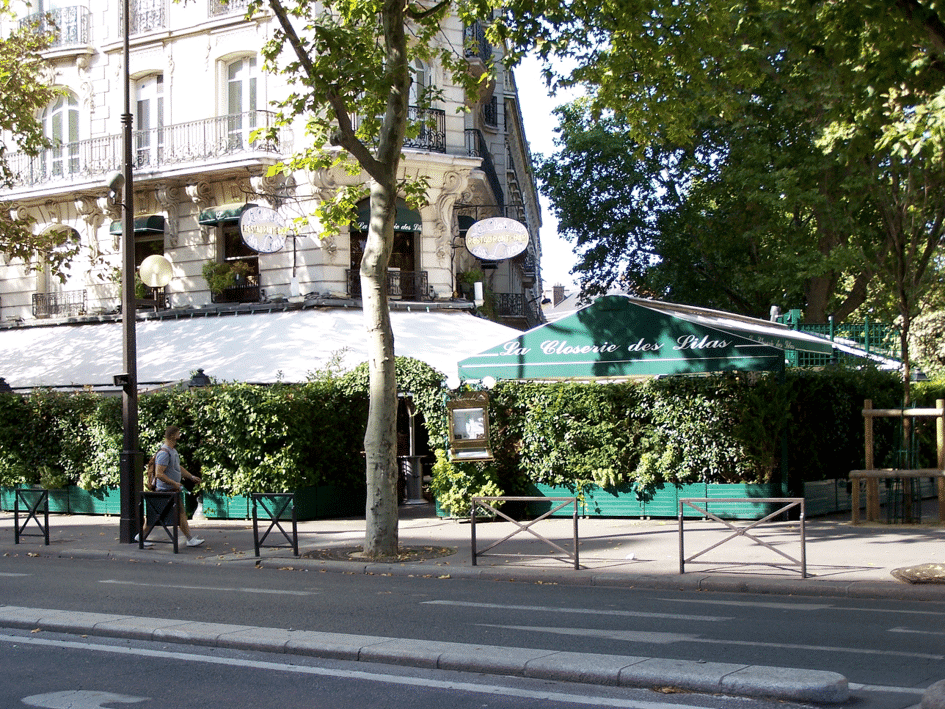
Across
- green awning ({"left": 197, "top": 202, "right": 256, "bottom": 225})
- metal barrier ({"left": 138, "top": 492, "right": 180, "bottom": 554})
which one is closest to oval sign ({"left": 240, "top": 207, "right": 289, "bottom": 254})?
green awning ({"left": 197, "top": 202, "right": 256, "bottom": 225})

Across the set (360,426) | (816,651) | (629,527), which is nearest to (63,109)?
(360,426)

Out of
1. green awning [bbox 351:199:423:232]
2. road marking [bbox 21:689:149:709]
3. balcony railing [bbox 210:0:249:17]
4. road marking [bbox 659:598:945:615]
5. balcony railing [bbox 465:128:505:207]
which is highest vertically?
balcony railing [bbox 210:0:249:17]

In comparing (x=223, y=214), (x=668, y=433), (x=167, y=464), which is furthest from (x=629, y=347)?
(x=223, y=214)

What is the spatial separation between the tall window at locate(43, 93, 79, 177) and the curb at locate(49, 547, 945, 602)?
15675mm

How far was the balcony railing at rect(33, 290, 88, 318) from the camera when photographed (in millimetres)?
26359

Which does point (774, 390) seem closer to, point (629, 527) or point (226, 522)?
point (629, 527)

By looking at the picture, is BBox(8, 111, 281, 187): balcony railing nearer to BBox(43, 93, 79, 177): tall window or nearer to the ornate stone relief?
BBox(43, 93, 79, 177): tall window

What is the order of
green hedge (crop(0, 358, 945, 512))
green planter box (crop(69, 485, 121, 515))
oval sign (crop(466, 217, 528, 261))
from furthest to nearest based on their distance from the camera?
oval sign (crop(466, 217, 528, 261)), green planter box (crop(69, 485, 121, 515)), green hedge (crop(0, 358, 945, 512))

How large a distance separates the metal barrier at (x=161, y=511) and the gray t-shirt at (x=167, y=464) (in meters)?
0.15

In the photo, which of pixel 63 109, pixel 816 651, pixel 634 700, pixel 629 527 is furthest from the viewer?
pixel 63 109

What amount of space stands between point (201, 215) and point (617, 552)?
14950mm

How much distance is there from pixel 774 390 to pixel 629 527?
3.05 m

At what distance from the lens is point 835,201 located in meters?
24.9

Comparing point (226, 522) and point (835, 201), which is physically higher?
point (835, 201)
